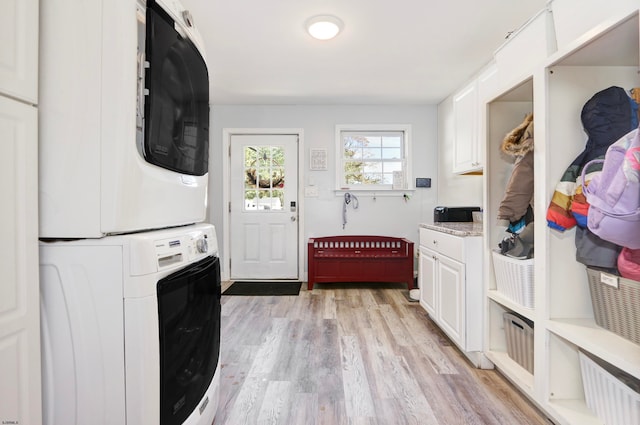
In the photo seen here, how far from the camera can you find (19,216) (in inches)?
30.3

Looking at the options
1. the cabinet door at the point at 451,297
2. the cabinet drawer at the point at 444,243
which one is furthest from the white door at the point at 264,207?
the cabinet door at the point at 451,297

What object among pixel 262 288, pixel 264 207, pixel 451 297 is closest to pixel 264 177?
pixel 264 207

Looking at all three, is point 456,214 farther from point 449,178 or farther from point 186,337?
point 186,337

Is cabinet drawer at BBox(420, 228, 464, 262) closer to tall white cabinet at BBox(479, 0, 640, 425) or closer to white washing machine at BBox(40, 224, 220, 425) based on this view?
tall white cabinet at BBox(479, 0, 640, 425)

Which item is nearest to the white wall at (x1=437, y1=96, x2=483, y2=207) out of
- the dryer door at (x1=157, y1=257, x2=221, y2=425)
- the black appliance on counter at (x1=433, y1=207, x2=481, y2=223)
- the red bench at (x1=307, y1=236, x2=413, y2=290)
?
the black appliance on counter at (x1=433, y1=207, x2=481, y2=223)

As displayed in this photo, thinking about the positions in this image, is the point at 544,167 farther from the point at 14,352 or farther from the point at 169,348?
the point at 14,352

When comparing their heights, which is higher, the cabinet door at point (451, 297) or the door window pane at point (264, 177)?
the door window pane at point (264, 177)

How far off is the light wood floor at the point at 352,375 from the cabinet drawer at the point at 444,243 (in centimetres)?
65

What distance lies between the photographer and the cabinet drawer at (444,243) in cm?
191

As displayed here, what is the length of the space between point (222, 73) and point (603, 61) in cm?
287

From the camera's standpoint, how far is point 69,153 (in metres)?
0.83

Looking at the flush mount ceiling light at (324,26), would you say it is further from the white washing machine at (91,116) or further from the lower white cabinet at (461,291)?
the lower white cabinet at (461,291)

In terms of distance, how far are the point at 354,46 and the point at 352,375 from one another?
95.0 inches

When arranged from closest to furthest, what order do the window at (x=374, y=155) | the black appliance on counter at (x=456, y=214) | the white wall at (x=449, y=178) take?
the black appliance on counter at (x=456, y=214), the white wall at (x=449, y=178), the window at (x=374, y=155)
